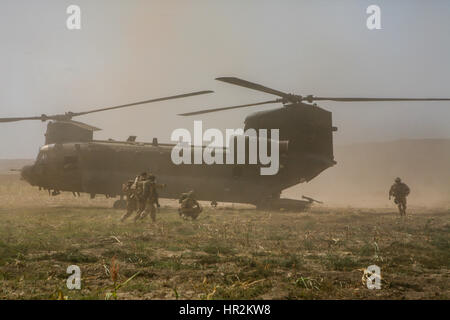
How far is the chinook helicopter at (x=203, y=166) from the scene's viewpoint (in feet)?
55.6

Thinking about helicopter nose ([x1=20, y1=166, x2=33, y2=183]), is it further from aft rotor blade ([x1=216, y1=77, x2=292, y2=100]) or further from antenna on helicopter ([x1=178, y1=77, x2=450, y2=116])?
aft rotor blade ([x1=216, y1=77, x2=292, y2=100])

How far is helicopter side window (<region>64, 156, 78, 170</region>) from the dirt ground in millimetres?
6463

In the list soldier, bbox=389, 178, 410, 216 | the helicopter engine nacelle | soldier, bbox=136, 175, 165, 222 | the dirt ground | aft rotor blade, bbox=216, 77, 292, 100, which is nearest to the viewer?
the dirt ground

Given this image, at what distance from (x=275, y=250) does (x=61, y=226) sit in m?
6.89

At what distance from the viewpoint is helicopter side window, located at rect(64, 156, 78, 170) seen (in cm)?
1698

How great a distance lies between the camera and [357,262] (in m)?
6.39

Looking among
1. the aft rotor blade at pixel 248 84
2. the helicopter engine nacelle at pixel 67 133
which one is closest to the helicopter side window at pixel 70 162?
the helicopter engine nacelle at pixel 67 133

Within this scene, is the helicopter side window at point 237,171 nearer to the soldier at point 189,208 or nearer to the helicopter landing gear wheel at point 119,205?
the soldier at point 189,208

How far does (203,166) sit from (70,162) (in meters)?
6.43

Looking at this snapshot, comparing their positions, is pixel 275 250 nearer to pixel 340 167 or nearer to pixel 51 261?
pixel 51 261

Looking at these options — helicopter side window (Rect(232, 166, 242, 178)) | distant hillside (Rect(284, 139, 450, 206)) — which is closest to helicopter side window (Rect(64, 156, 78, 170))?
helicopter side window (Rect(232, 166, 242, 178))

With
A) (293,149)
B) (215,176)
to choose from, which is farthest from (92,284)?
(293,149)

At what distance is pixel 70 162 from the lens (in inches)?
671

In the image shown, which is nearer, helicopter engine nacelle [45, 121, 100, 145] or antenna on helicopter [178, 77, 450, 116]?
antenna on helicopter [178, 77, 450, 116]
